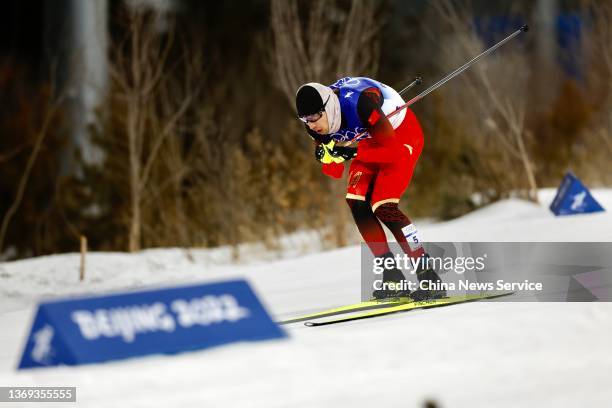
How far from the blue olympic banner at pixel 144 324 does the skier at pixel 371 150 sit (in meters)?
1.61

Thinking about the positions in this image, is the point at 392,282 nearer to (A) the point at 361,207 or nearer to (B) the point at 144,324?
(A) the point at 361,207

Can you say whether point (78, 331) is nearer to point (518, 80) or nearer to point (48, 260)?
point (48, 260)

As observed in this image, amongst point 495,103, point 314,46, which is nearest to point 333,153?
point 314,46

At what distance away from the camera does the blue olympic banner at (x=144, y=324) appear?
4238 mm

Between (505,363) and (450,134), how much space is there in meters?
11.3

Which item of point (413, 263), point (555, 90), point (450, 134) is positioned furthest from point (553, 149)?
point (413, 263)

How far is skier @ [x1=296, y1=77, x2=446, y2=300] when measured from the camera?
6.02m

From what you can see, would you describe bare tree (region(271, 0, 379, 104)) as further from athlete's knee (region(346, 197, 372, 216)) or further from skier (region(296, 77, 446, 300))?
athlete's knee (region(346, 197, 372, 216))

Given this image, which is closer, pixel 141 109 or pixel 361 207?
pixel 361 207

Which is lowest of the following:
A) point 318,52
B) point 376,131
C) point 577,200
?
point 577,200

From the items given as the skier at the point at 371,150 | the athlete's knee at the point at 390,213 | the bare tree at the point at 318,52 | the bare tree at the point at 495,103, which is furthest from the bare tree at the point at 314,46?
the athlete's knee at the point at 390,213

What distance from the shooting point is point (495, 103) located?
11555 mm

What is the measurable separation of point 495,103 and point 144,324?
25.7 feet

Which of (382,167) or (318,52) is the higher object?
(318,52)
